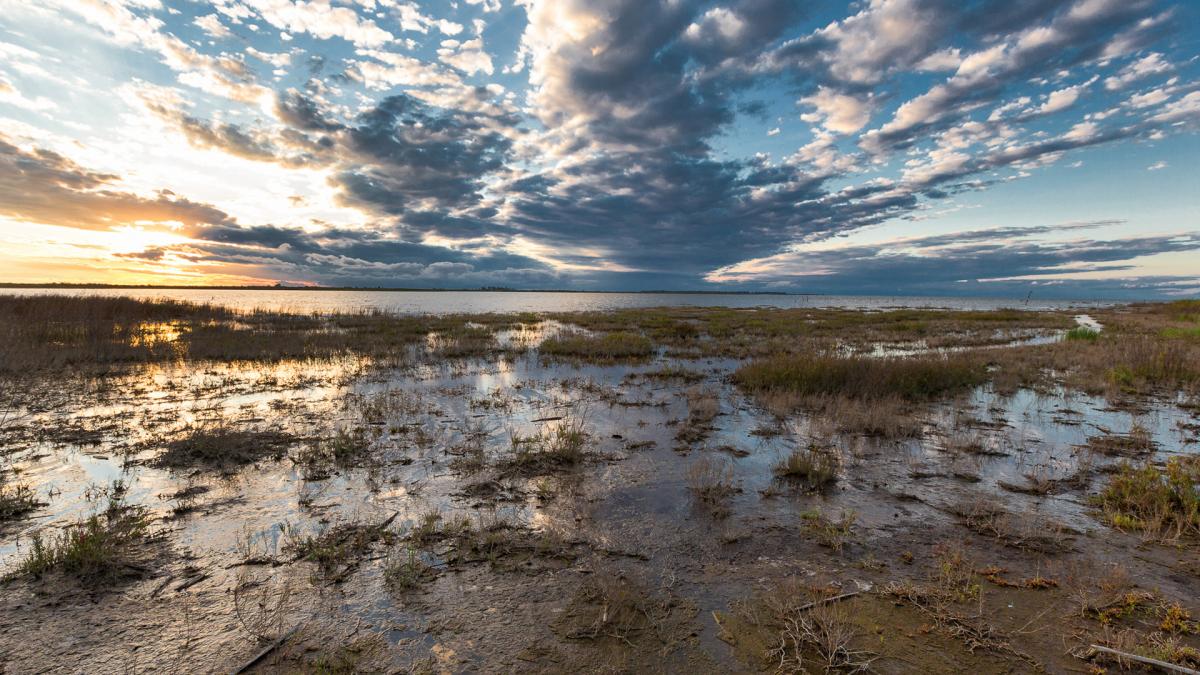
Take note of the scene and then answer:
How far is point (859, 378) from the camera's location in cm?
1543

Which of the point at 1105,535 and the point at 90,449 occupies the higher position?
the point at 90,449

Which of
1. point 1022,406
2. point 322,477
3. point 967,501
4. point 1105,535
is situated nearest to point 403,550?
point 322,477

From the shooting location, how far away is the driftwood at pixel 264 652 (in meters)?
3.93

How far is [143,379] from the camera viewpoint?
1645cm

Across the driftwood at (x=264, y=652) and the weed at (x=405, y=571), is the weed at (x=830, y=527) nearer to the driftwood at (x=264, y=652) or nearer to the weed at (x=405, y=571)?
the weed at (x=405, y=571)

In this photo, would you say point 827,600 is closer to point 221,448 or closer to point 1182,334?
point 221,448

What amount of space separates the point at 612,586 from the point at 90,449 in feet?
36.2

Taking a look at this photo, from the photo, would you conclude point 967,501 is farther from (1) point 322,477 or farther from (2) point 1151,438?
(1) point 322,477

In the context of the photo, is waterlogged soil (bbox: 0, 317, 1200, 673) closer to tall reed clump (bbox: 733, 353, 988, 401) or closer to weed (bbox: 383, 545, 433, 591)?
weed (bbox: 383, 545, 433, 591)

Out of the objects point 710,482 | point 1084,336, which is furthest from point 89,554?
point 1084,336

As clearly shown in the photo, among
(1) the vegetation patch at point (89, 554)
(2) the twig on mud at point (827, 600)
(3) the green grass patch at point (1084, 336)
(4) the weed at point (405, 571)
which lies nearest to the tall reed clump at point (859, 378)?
(2) the twig on mud at point (827, 600)

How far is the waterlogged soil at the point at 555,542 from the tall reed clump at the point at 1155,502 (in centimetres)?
31

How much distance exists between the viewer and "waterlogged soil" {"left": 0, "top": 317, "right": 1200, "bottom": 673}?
4.25m

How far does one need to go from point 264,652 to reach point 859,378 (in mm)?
16013
